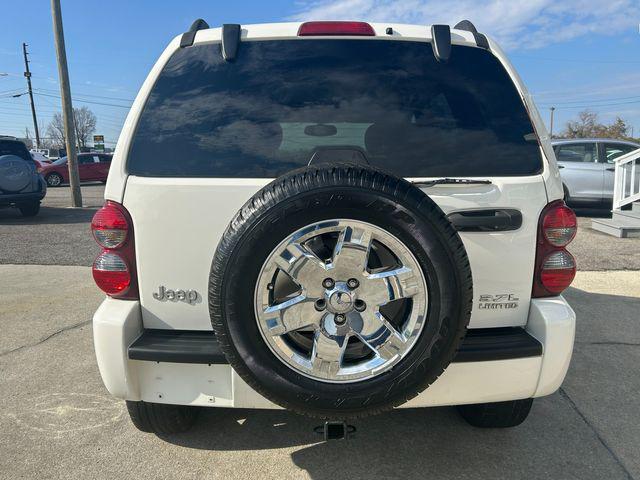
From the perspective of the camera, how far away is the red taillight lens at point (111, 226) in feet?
6.95

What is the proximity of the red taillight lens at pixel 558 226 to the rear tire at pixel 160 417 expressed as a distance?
1.86 meters

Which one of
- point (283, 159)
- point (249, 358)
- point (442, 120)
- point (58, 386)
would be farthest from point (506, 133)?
point (58, 386)

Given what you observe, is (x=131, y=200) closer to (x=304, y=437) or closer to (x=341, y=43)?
(x=341, y=43)

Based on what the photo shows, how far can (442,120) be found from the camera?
2264mm

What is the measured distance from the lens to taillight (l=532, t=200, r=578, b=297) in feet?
7.00

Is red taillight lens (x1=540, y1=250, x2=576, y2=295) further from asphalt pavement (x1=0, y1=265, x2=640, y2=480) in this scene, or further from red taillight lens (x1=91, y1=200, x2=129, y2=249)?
red taillight lens (x1=91, y1=200, x2=129, y2=249)

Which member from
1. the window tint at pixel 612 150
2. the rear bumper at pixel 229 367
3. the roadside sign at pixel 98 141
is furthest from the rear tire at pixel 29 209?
the roadside sign at pixel 98 141

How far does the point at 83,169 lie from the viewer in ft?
72.6

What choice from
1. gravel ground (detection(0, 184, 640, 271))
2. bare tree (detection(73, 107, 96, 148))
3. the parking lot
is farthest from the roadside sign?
the parking lot

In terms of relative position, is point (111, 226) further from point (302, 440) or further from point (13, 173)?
point (13, 173)

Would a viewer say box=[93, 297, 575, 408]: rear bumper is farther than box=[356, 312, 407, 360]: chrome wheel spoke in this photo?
Yes

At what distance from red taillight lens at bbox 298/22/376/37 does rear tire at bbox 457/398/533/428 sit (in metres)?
1.92

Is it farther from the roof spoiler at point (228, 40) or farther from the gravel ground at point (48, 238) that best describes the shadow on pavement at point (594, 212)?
the roof spoiler at point (228, 40)

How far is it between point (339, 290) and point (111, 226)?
3.38ft
